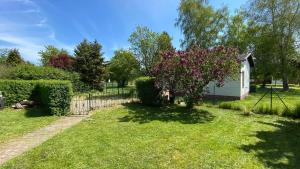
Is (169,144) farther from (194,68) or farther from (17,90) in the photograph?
(17,90)

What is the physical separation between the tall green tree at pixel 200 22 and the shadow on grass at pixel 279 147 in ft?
64.6

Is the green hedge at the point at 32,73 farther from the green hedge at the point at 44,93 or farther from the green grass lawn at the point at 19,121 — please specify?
the green grass lawn at the point at 19,121

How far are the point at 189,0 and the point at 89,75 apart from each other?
14.0 metres

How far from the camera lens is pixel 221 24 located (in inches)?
1198

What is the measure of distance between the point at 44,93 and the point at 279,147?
9956 mm

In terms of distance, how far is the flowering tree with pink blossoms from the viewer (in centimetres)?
1141

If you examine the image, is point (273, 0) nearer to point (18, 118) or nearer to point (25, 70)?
point (25, 70)

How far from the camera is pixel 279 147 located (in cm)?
754

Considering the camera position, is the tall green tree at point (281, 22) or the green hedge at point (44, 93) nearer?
the green hedge at point (44, 93)

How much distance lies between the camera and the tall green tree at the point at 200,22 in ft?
93.4

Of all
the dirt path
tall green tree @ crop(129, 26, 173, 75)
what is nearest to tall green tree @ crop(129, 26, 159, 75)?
tall green tree @ crop(129, 26, 173, 75)

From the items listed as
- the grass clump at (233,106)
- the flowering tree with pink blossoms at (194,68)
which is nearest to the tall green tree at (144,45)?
the grass clump at (233,106)

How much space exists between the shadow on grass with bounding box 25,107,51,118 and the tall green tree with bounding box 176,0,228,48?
1979 centimetres

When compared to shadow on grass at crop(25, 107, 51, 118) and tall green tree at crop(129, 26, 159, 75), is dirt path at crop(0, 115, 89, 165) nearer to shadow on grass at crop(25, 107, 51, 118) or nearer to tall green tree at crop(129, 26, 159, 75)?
shadow on grass at crop(25, 107, 51, 118)
